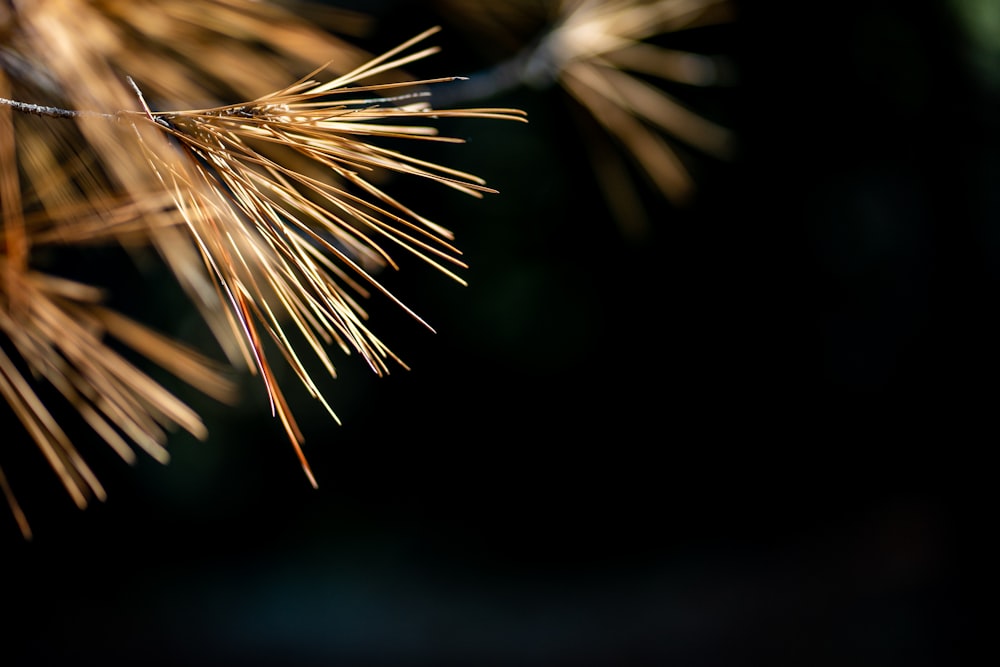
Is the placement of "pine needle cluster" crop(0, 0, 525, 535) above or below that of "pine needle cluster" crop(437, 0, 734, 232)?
below

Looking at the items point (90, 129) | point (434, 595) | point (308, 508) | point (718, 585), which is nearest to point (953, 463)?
point (718, 585)

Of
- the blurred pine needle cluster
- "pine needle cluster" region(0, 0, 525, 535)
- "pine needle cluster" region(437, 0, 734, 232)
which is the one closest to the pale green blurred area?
"pine needle cluster" region(437, 0, 734, 232)

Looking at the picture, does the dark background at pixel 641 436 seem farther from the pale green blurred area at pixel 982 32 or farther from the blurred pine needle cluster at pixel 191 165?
the blurred pine needle cluster at pixel 191 165

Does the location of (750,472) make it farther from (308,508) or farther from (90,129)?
(90,129)

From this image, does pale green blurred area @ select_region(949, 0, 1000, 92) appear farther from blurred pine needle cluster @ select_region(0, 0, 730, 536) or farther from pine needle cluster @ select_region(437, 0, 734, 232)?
blurred pine needle cluster @ select_region(0, 0, 730, 536)

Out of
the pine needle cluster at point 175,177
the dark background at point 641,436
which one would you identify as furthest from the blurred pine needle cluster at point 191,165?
the dark background at point 641,436

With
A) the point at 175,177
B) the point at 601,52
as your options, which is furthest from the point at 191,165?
the point at 601,52
